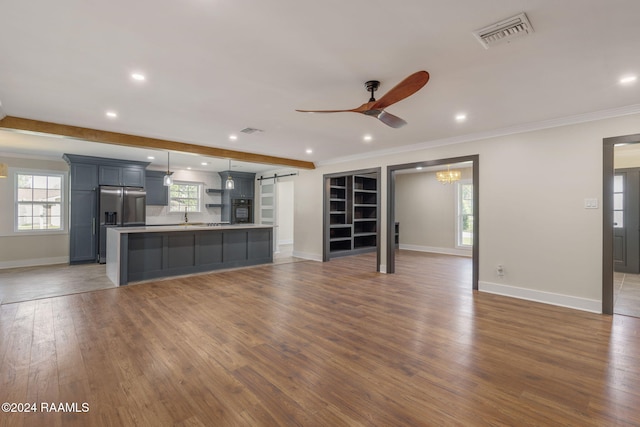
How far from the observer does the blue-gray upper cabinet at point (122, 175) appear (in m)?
7.24

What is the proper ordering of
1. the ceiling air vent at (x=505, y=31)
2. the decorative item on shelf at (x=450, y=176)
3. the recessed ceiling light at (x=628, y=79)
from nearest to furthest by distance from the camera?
the ceiling air vent at (x=505, y=31)
the recessed ceiling light at (x=628, y=79)
the decorative item on shelf at (x=450, y=176)

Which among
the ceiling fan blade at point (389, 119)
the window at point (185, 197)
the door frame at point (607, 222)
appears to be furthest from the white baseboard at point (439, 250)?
the window at point (185, 197)

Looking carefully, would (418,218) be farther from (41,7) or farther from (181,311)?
(41,7)

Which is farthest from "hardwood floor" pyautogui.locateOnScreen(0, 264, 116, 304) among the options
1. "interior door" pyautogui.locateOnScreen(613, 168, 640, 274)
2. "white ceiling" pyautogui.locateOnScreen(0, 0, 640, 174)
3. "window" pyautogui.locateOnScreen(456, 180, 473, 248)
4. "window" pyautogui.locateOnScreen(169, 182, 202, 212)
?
"interior door" pyautogui.locateOnScreen(613, 168, 640, 274)

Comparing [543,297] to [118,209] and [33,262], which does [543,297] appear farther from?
[33,262]

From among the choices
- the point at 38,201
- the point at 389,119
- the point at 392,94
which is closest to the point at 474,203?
the point at 389,119

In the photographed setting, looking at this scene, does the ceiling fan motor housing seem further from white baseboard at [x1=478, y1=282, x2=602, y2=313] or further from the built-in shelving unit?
the built-in shelving unit

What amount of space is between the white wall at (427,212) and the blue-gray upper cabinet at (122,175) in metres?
7.85

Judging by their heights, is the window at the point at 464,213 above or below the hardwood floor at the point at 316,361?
above

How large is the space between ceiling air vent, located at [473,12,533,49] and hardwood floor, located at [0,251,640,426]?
2546mm

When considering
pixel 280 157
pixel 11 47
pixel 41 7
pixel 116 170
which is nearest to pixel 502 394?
pixel 41 7

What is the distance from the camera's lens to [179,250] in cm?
585

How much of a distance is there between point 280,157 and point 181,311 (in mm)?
4291

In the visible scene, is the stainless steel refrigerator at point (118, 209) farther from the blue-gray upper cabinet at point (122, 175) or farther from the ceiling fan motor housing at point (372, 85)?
the ceiling fan motor housing at point (372, 85)
